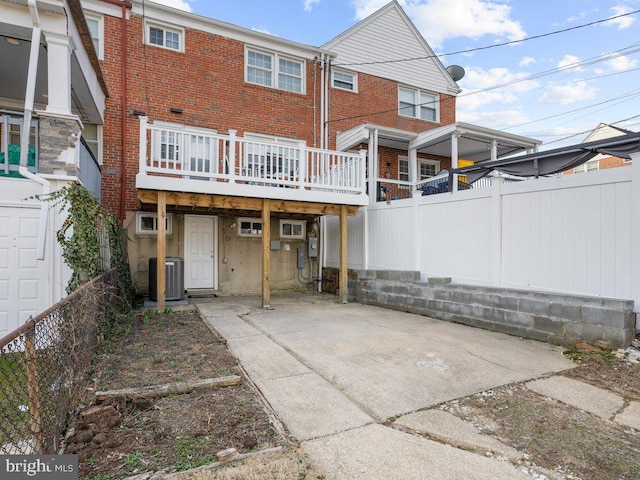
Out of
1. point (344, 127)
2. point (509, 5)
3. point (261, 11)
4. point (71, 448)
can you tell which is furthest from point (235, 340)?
point (509, 5)

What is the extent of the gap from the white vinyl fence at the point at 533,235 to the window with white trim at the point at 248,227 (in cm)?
393

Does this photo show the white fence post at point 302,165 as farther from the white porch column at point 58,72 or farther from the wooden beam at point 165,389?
the wooden beam at point 165,389

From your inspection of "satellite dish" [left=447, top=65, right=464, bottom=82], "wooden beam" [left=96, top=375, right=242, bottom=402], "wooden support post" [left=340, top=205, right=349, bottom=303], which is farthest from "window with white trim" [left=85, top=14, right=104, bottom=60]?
"satellite dish" [left=447, top=65, right=464, bottom=82]

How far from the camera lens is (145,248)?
916cm

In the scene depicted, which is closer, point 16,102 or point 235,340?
point 235,340

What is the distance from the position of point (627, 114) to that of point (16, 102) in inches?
755

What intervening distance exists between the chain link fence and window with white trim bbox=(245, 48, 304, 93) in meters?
8.87

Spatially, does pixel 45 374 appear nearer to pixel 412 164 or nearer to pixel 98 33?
pixel 98 33

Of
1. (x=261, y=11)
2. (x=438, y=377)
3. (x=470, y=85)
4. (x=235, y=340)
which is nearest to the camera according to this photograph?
(x=438, y=377)

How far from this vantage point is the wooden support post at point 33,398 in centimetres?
217

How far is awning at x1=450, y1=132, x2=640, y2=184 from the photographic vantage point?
249 inches

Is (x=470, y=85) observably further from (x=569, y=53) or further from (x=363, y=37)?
(x=363, y=37)

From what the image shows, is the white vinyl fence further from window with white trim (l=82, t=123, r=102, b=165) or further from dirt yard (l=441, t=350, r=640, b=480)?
window with white trim (l=82, t=123, r=102, b=165)

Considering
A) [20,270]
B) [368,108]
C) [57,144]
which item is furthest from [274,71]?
[20,270]
